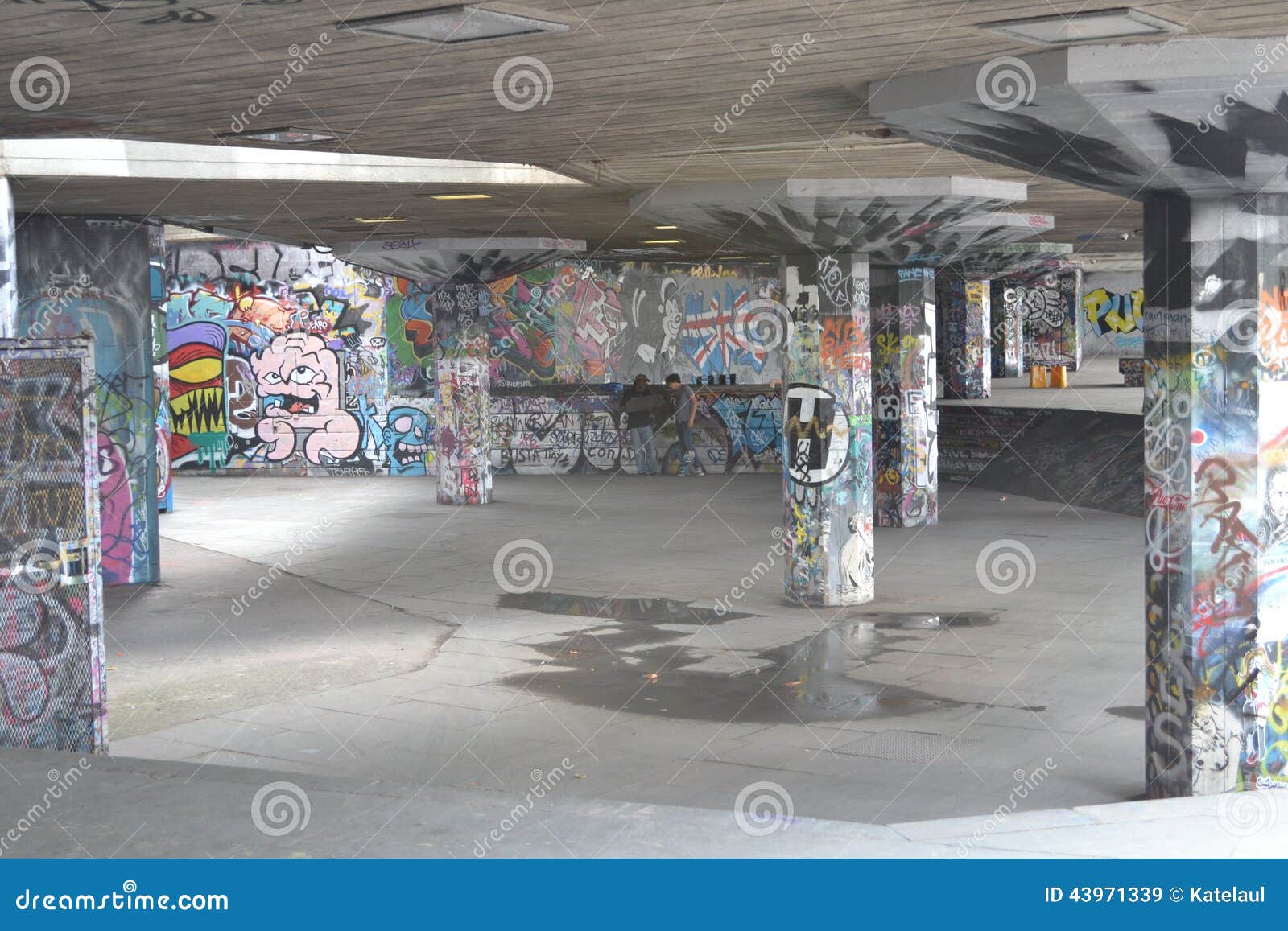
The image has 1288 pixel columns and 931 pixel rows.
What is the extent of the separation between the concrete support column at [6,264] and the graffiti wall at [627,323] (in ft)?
55.6

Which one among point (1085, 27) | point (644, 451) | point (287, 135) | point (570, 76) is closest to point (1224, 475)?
point (1085, 27)

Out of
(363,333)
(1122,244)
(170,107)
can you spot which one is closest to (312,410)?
(363,333)

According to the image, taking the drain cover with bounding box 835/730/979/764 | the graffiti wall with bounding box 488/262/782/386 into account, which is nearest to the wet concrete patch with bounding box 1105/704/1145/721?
the drain cover with bounding box 835/730/979/764

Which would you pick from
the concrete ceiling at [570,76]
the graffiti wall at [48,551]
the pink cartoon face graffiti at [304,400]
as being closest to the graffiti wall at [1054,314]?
the pink cartoon face graffiti at [304,400]

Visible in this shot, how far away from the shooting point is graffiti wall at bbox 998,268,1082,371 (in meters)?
44.6

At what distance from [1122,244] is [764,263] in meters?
8.23

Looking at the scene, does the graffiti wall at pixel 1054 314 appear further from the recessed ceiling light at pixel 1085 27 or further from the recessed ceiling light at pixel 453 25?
the recessed ceiling light at pixel 453 25

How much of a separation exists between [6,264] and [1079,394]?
26.9 meters

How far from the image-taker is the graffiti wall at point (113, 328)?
16266 mm

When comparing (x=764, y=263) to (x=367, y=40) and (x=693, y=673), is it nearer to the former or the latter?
(x=693, y=673)

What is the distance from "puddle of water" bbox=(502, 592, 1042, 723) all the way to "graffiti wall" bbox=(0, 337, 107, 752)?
411 centimetres

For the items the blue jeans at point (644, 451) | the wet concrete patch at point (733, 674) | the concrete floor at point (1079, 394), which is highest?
the concrete floor at point (1079, 394)

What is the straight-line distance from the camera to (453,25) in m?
6.37

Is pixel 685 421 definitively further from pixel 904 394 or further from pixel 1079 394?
pixel 1079 394
